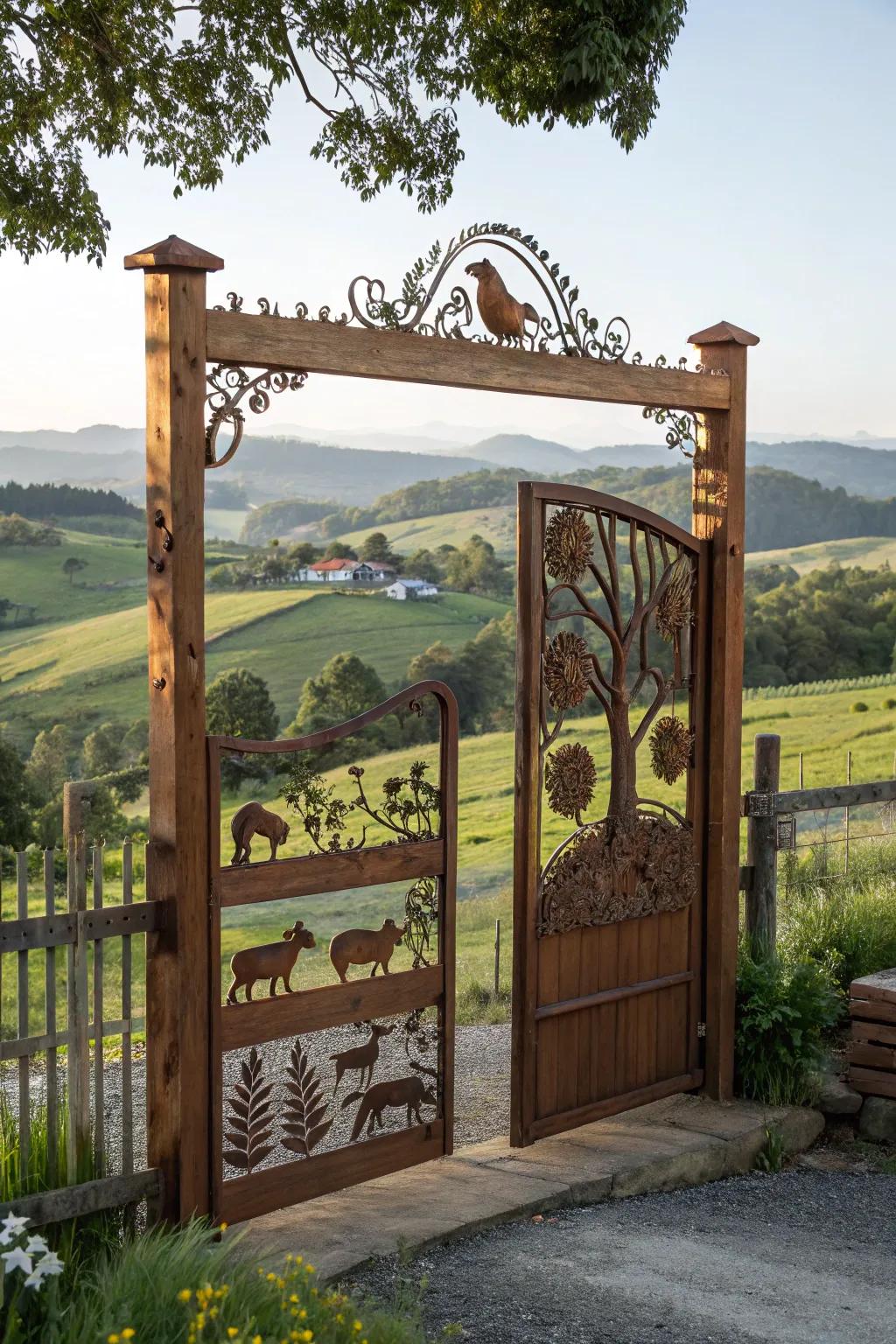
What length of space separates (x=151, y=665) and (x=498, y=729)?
55.1ft

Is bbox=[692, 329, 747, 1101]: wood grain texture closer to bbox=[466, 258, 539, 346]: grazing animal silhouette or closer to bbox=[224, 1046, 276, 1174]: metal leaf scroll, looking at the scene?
bbox=[466, 258, 539, 346]: grazing animal silhouette

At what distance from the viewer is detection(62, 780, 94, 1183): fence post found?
396 centimetres

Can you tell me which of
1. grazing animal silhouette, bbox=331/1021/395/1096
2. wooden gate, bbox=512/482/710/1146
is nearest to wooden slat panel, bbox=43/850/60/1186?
grazing animal silhouette, bbox=331/1021/395/1096

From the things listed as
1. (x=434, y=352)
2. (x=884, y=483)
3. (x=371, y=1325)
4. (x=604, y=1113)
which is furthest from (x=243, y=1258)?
(x=884, y=483)

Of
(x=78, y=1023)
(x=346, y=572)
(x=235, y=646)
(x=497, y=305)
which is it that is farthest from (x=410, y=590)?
(x=78, y=1023)

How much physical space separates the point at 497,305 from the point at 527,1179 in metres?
2.95

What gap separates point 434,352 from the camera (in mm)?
4703

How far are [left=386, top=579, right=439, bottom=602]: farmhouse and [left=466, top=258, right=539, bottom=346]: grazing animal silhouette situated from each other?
1739 centimetres

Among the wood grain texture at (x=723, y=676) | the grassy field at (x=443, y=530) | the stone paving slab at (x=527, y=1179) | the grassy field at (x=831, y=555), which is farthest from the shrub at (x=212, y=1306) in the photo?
the grassy field at (x=831, y=555)

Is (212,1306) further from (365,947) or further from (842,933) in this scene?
(842,933)

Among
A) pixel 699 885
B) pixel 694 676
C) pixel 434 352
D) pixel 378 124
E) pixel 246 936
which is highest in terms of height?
pixel 378 124

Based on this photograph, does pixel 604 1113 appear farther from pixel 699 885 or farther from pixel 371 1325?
pixel 371 1325

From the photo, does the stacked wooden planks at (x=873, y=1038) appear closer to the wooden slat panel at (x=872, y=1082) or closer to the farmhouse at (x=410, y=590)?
the wooden slat panel at (x=872, y=1082)

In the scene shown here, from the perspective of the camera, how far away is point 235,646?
2219cm
